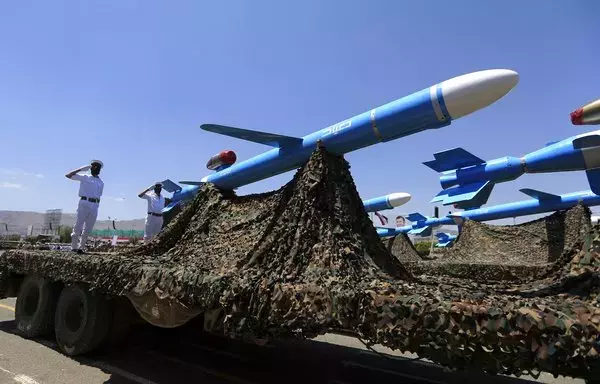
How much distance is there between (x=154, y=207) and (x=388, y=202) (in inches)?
432

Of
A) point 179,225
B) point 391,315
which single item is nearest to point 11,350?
point 179,225

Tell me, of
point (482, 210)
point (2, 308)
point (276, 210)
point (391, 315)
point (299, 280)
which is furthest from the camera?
point (482, 210)

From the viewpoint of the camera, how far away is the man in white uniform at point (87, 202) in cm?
747

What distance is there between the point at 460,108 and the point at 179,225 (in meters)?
3.97

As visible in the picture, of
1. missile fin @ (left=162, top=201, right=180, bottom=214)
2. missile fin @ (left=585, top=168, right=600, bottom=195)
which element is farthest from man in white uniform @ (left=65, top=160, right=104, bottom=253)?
missile fin @ (left=585, top=168, right=600, bottom=195)

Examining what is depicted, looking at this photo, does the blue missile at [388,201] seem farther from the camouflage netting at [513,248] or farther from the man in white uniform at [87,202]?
the man in white uniform at [87,202]

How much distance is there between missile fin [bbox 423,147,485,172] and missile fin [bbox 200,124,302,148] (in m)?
5.36

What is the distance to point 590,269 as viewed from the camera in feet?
9.61

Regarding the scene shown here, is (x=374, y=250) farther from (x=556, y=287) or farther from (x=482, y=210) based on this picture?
(x=482, y=210)

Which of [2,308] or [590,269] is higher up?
[590,269]

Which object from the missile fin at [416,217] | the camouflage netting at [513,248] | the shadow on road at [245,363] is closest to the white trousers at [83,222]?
the shadow on road at [245,363]

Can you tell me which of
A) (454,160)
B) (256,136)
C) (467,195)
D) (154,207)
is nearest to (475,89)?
(256,136)

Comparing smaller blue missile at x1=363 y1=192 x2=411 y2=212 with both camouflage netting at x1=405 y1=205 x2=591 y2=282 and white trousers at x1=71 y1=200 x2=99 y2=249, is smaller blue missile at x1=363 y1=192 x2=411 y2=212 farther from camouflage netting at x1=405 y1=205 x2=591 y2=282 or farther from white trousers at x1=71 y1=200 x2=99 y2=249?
white trousers at x1=71 y1=200 x2=99 y2=249

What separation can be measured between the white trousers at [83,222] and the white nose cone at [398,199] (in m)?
12.8
